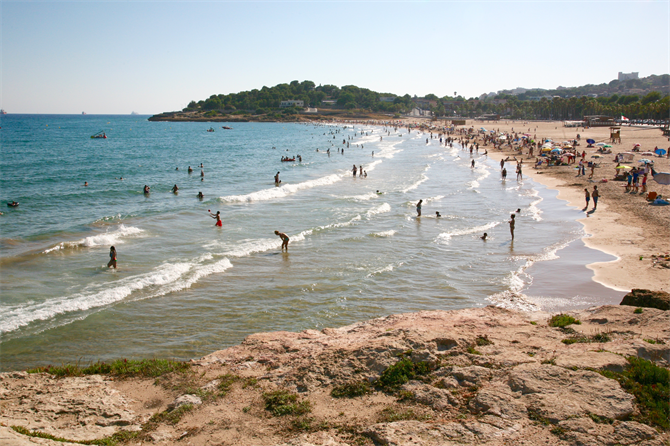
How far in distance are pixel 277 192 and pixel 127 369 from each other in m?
28.7

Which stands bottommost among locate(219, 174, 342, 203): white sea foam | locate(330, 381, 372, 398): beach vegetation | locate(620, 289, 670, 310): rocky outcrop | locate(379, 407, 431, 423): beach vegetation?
locate(330, 381, 372, 398): beach vegetation

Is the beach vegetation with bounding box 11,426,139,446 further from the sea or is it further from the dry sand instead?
the dry sand

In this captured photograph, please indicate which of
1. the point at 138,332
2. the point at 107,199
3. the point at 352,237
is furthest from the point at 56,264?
the point at 107,199

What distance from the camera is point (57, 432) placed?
721 centimetres

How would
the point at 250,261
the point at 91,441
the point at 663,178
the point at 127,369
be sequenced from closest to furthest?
the point at 91,441 → the point at 127,369 → the point at 250,261 → the point at 663,178

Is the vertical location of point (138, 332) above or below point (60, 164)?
below

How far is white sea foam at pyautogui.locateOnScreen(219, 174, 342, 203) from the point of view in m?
34.7

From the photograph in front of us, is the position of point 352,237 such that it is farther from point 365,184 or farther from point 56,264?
point 365,184

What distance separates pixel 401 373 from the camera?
8.09 m

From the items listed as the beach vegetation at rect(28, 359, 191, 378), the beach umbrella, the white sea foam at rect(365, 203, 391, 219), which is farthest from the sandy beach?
the beach vegetation at rect(28, 359, 191, 378)

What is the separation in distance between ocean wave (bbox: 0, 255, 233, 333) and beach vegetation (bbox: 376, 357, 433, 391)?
34.8 ft

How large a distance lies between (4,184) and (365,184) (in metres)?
32.7

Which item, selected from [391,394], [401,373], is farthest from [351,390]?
[401,373]

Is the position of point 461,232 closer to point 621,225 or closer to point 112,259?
point 621,225
